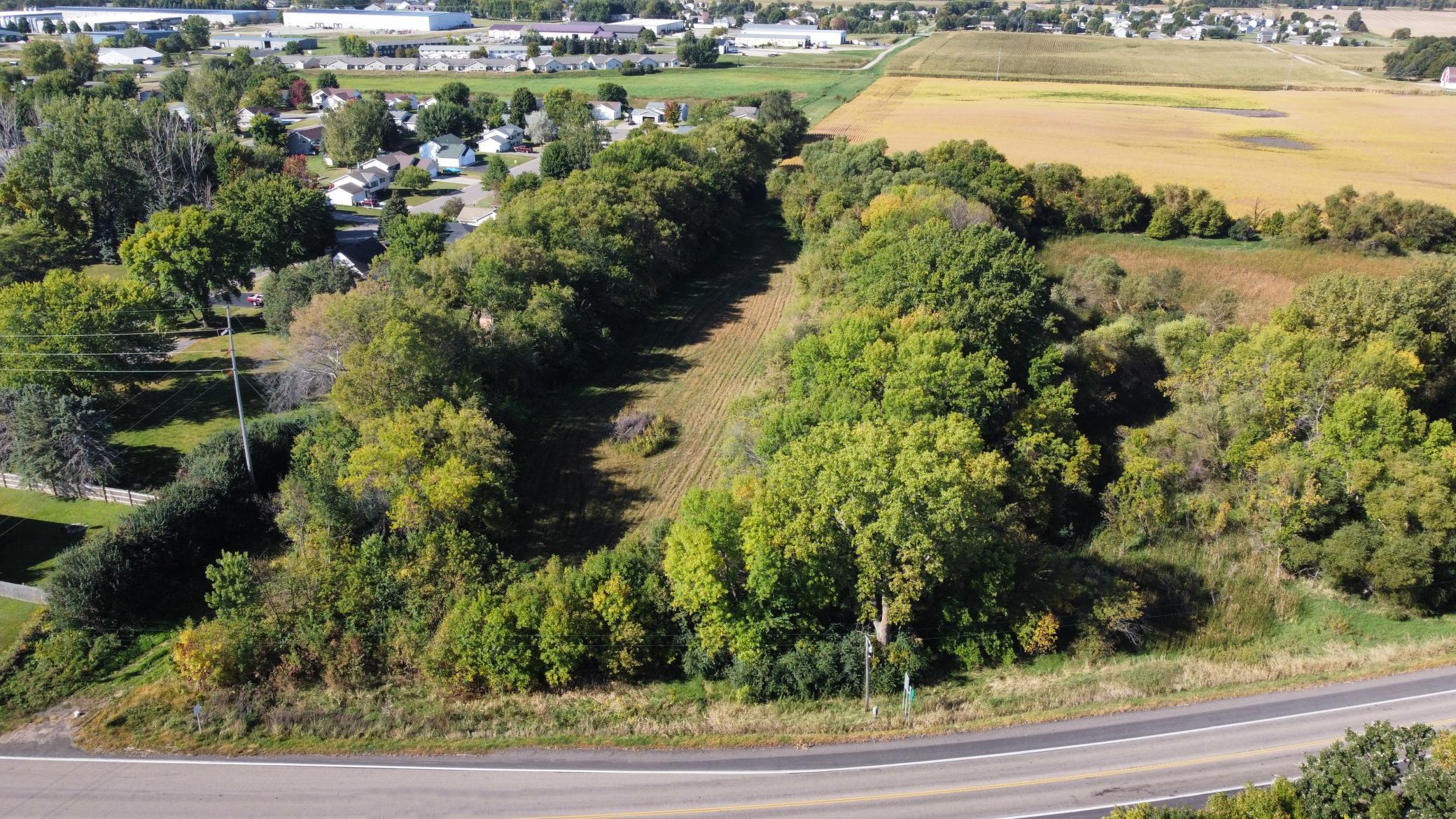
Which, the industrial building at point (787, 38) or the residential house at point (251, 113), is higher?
the industrial building at point (787, 38)

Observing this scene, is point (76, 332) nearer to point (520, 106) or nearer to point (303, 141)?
point (303, 141)

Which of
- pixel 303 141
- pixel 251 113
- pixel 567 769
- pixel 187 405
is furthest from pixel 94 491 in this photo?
pixel 251 113

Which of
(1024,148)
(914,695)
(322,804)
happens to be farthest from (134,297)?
(1024,148)

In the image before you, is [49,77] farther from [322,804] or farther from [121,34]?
[322,804]

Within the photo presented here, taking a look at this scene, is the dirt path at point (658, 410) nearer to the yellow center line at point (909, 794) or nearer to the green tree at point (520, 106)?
the yellow center line at point (909, 794)

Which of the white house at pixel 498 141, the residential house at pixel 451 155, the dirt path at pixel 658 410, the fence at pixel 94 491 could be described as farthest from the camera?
the white house at pixel 498 141

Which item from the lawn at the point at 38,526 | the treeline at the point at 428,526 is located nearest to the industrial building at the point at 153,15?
the treeline at the point at 428,526

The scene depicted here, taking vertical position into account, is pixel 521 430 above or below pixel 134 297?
below

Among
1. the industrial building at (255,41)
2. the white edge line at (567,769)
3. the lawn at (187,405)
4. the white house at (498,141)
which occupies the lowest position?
the white edge line at (567,769)
